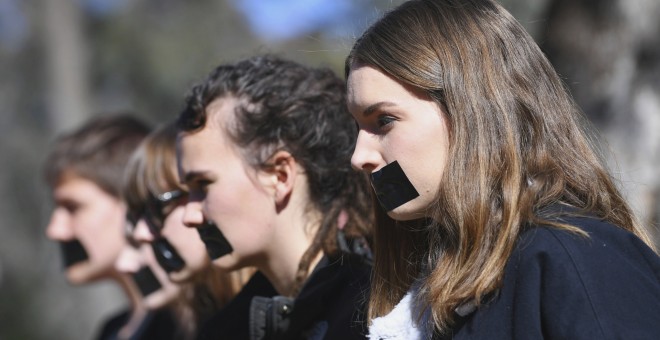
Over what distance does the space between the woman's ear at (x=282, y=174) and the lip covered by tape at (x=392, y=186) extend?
801 millimetres


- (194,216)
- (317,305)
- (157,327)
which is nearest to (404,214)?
(317,305)

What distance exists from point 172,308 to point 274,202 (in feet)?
5.35

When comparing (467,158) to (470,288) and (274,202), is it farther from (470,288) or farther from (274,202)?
(274,202)

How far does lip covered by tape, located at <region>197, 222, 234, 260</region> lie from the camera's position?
2971 millimetres

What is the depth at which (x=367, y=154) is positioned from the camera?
222 cm

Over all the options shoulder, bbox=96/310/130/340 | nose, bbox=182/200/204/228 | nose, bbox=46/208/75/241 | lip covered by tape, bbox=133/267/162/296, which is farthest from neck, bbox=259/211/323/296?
shoulder, bbox=96/310/130/340

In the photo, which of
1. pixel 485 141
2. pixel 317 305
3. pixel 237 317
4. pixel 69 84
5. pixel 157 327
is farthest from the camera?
pixel 69 84

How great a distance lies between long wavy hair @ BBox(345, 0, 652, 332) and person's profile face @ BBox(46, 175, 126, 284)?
9.08ft

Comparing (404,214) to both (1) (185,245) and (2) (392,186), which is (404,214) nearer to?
(2) (392,186)

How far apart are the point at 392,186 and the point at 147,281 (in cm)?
243

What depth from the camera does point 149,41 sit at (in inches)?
770

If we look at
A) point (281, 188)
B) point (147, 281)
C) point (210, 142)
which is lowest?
point (147, 281)

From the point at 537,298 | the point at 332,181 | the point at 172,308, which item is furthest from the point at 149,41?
the point at 537,298

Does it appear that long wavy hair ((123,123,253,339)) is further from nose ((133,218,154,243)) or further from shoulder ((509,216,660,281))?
shoulder ((509,216,660,281))
